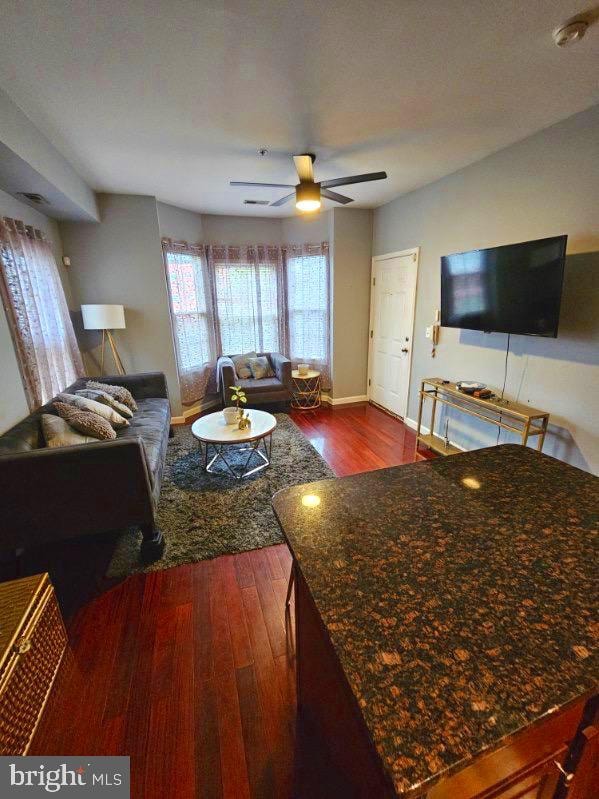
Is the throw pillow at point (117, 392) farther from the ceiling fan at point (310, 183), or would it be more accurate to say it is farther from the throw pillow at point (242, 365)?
the ceiling fan at point (310, 183)

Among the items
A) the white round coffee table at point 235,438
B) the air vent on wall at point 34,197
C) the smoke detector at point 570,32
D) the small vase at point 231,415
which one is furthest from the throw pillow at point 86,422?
the smoke detector at point 570,32

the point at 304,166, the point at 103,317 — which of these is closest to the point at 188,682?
the point at 304,166

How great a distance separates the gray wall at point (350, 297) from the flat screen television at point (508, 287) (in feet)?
5.45

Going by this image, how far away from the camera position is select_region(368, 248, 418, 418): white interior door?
3.85 m

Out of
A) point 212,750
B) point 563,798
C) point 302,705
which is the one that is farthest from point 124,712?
point 563,798

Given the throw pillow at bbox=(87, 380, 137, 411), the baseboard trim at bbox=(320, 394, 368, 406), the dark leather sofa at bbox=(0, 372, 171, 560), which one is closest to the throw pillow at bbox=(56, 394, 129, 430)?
the throw pillow at bbox=(87, 380, 137, 411)

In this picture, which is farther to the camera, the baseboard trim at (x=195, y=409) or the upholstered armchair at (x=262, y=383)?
the baseboard trim at (x=195, y=409)

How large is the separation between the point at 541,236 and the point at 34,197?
12.4 feet

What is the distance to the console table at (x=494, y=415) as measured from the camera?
91.2 inches

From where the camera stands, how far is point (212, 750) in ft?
3.97

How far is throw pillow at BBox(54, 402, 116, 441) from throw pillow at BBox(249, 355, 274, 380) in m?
2.35

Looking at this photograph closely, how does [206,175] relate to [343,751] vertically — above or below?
above

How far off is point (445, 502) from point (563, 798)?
0.64 meters

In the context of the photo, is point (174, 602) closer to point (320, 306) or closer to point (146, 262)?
point (146, 262)
